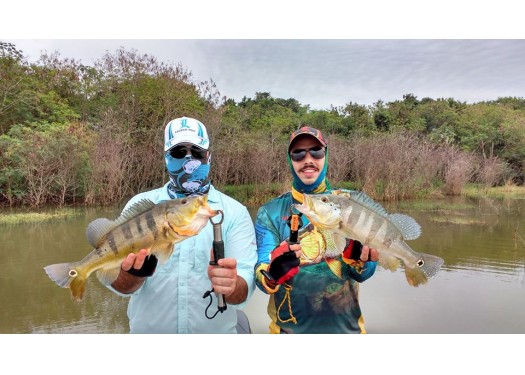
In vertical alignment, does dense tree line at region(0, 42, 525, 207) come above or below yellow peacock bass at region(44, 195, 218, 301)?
above

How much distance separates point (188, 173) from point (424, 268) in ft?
4.25

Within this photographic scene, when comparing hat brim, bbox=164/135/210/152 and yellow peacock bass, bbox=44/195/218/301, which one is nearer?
yellow peacock bass, bbox=44/195/218/301

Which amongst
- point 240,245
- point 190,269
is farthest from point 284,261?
point 190,269

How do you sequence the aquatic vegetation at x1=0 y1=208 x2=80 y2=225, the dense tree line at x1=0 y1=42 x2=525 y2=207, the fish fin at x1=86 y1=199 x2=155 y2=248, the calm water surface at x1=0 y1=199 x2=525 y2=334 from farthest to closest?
the dense tree line at x1=0 y1=42 x2=525 y2=207, the aquatic vegetation at x1=0 y1=208 x2=80 y2=225, the calm water surface at x1=0 y1=199 x2=525 y2=334, the fish fin at x1=86 y1=199 x2=155 y2=248

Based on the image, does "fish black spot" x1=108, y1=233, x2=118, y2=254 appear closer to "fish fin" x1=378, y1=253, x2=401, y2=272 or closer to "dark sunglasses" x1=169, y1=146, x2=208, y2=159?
"dark sunglasses" x1=169, y1=146, x2=208, y2=159

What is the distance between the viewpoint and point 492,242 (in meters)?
10.0

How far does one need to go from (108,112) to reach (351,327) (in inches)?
568

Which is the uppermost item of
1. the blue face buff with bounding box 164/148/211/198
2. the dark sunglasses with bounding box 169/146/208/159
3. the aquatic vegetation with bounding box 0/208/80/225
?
the dark sunglasses with bounding box 169/146/208/159

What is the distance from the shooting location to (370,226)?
6.52 ft

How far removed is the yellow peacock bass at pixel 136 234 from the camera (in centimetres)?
182

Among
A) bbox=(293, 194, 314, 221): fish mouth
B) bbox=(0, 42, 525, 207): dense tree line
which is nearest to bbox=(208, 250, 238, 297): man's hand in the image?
bbox=(293, 194, 314, 221): fish mouth

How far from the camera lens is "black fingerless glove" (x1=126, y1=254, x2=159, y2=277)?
195 cm

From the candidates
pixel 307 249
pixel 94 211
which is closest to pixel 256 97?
pixel 94 211

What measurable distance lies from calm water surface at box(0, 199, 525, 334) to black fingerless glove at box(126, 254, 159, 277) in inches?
55.1
